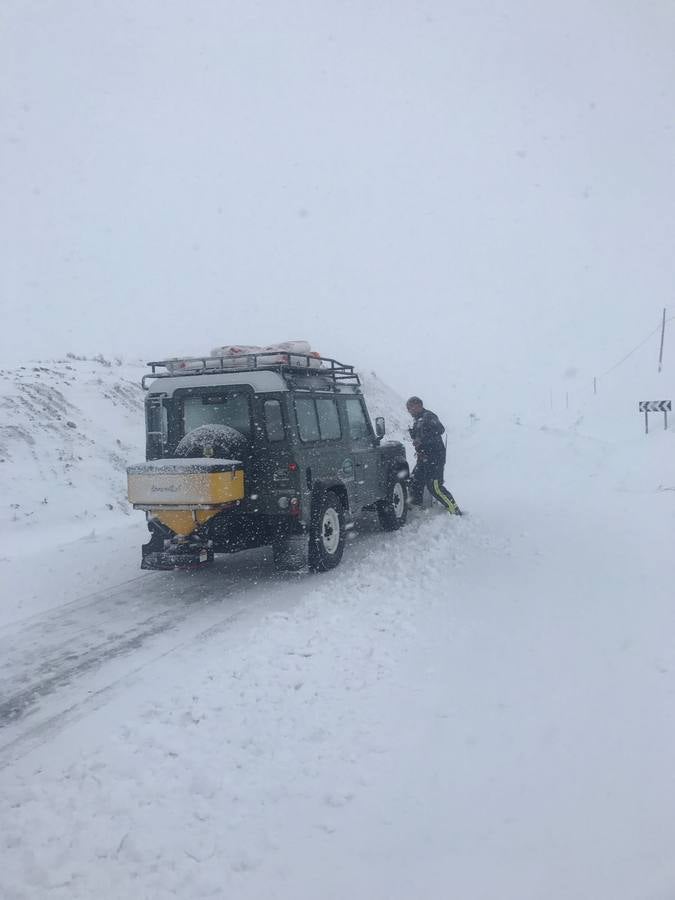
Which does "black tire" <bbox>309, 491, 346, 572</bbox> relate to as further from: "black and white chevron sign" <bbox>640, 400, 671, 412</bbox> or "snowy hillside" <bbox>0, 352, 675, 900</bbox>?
"black and white chevron sign" <bbox>640, 400, 671, 412</bbox>

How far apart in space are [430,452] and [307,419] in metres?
3.30

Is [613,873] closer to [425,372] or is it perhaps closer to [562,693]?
[562,693]

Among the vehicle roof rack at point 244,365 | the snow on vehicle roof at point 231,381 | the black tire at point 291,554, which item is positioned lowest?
the black tire at point 291,554

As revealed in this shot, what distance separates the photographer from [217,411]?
810 cm

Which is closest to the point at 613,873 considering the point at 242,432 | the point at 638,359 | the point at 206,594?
the point at 206,594

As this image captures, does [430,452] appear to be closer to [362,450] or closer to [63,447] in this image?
[362,450]

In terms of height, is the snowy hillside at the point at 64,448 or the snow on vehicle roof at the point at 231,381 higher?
the snow on vehicle roof at the point at 231,381

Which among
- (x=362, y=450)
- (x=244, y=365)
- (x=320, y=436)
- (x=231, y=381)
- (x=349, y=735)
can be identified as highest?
(x=244, y=365)

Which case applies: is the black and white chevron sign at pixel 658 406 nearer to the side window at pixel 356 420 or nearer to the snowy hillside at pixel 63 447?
the side window at pixel 356 420

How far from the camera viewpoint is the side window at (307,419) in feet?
26.3

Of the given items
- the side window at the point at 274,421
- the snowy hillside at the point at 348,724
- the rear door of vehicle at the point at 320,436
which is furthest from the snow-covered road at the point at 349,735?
the side window at the point at 274,421

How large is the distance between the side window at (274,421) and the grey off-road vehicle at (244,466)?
1 centimetres

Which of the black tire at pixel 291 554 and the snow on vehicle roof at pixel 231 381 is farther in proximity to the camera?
the snow on vehicle roof at pixel 231 381

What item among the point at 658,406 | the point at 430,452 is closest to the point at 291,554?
→ the point at 430,452
